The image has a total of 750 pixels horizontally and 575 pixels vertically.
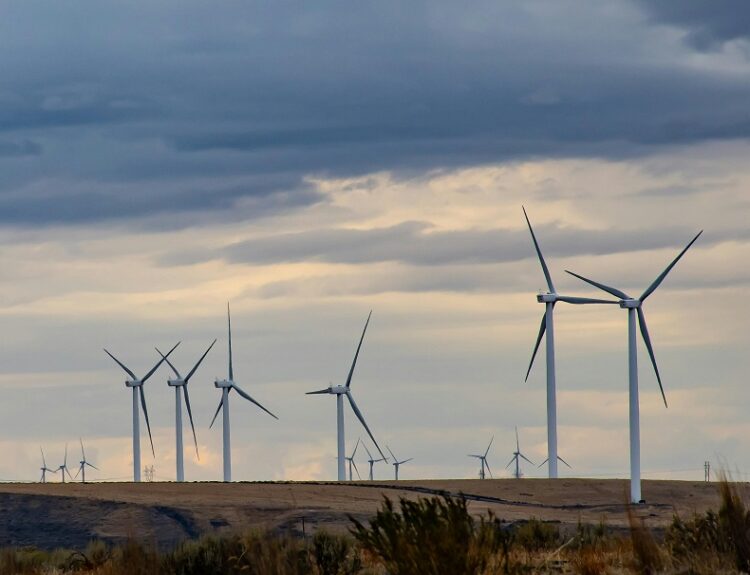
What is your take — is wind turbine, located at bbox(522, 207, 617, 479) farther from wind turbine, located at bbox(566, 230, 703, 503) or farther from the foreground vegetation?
the foreground vegetation

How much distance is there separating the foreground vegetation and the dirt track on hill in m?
24.3

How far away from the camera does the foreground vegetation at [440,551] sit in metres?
23.2

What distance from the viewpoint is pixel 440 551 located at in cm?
2295

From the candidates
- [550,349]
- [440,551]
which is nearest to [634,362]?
[550,349]

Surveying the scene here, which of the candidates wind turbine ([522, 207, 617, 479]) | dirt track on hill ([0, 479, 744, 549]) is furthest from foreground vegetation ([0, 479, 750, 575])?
wind turbine ([522, 207, 617, 479])

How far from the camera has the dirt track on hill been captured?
221 ft

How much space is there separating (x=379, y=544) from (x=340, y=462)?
8970cm

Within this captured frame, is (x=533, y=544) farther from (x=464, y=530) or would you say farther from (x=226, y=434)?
(x=226, y=434)

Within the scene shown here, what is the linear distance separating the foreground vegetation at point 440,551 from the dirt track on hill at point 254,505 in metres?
24.3

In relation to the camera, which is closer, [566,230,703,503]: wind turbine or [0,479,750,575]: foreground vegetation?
[0,479,750,575]: foreground vegetation

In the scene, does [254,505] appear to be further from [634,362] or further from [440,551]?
[440,551]

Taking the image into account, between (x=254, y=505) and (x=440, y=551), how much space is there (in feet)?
173

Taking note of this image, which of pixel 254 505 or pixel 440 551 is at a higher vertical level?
pixel 254 505

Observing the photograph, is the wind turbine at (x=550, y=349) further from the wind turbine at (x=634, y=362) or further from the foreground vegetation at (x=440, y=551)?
the foreground vegetation at (x=440, y=551)
